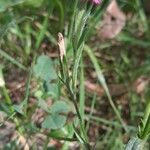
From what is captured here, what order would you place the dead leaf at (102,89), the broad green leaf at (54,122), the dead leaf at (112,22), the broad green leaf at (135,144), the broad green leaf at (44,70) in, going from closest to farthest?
the broad green leaf at (135,144), the broad green leaf at (54,122), the broad green leaf at (44,70), the dead leaf at (102,89), the dead leaf at (112,22)

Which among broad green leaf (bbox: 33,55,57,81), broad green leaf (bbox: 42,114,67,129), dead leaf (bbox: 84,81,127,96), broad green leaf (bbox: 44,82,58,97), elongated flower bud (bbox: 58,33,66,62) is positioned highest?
elongated flower bud (bbox: 58,33,66,62)

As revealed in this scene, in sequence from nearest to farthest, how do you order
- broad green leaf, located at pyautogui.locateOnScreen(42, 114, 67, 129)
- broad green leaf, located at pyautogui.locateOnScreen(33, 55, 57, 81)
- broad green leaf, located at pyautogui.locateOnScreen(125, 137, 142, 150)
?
broad green leaf, located at pyautogui.locateOnScreen(125, 137, 142, 150) < broad green leaf, located at pyautogui.locateOnScreen(42, 114, 67, 129) < broad green leaf, located at pyautogui.locateOnScreen(33, 55, 57, 81)

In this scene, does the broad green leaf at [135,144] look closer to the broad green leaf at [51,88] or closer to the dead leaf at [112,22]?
the broad green leaf at [51,88]

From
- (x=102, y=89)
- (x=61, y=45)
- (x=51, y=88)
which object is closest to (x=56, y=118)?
(x=51, y=88)

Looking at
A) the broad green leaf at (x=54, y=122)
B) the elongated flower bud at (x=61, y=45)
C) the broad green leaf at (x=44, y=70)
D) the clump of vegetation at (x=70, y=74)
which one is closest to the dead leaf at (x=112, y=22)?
the clump of vegetation at (x=70, y=74)

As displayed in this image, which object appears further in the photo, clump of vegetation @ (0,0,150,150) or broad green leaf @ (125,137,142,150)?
clump of vegetation @ (0,0,150,150)

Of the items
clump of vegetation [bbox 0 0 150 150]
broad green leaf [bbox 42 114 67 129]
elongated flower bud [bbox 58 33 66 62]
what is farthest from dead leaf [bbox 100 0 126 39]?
elongated flower bud [bbox 58 33 66 62]

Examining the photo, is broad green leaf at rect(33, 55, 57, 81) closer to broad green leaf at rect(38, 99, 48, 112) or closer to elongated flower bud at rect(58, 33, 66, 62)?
broad green leaf at rect(38, 99, 48, 112)
